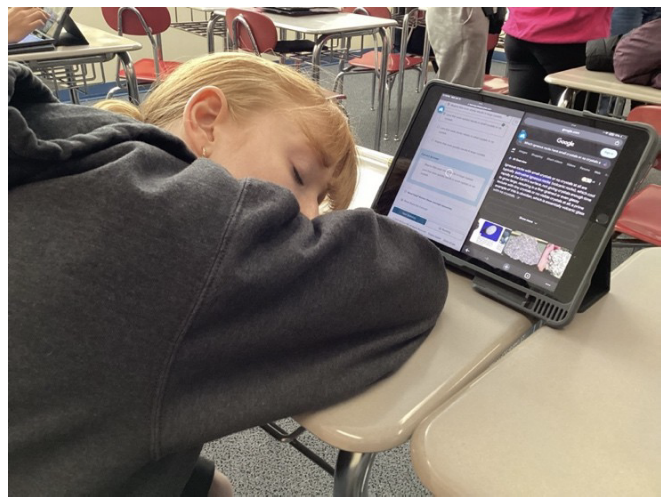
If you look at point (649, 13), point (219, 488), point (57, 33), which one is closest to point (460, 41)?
point (649, 13)

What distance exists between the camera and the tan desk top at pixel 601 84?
1.83 metres

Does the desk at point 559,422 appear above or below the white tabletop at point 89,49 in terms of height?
above

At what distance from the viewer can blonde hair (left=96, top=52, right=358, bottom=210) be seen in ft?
2.23

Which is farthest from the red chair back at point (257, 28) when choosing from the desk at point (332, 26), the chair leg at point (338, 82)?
the chair leg at point (338, 82)

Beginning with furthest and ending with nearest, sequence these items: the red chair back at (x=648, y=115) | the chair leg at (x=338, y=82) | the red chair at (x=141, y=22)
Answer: the red chair at (x=141, y=22), the chair leg at (x=338, y=82), the red chair back at (x=648, y=115)

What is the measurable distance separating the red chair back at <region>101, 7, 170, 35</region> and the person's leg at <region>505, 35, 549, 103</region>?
7.17 ft

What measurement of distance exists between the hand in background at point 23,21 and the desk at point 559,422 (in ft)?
6.81

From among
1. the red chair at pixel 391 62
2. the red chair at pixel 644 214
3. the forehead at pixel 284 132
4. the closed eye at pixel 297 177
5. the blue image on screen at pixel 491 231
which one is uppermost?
the forehead at pixel 284 132

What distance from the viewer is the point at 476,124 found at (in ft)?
2.49

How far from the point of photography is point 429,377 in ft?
1.91

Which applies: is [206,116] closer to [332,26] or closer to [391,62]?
[332,26]

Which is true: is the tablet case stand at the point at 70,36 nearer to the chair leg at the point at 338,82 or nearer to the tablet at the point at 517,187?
the chair leg at the point at 338,82

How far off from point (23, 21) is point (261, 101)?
5.87 ft

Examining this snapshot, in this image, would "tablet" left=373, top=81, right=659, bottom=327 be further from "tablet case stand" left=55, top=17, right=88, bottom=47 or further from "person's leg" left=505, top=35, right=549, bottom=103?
"tablet case stand" left=55, top=17, right=88, bottom=47
